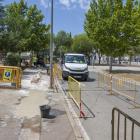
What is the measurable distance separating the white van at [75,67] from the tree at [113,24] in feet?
24.7

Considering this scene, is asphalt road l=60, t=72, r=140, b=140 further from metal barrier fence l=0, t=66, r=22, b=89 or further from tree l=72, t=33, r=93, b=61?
tree l=72, t=33, r=93, b=61

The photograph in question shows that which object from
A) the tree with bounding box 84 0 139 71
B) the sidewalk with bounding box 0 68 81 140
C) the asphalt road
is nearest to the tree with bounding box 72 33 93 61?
the tree with bounding box 84 0 139 71

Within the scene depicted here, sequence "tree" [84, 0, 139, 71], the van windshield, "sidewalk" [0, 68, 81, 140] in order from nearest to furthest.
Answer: "sidewalk" [0, 68, 81, 140] < the van windshield < "tree" [84, 0, 139, 71]

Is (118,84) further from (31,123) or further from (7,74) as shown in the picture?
(7,74)

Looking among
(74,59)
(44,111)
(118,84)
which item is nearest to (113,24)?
(74,59)

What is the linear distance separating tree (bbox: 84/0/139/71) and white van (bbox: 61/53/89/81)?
7539 mm

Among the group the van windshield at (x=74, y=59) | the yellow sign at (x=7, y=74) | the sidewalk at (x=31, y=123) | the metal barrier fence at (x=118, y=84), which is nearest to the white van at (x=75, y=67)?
the van windshield at (x=74, y=59)

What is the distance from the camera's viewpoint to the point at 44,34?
95.9ft

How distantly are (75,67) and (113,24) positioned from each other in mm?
9989

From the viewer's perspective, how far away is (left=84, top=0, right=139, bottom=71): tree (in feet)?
70.9

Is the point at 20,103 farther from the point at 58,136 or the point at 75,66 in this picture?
the point at 75,66

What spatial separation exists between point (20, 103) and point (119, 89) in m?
5.21

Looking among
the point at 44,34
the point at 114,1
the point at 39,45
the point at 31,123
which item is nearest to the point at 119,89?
the point at 31,123

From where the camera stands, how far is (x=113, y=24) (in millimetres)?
21656
